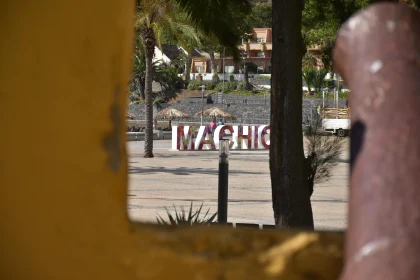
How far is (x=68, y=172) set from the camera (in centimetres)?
197

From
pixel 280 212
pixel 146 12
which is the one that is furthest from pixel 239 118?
pixel 280 212

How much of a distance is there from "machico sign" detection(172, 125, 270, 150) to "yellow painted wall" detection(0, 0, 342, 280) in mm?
31715

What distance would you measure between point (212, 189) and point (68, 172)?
53.1 ft

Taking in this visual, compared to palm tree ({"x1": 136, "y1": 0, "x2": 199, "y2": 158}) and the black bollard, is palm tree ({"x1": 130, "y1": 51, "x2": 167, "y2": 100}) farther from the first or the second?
the black bollard

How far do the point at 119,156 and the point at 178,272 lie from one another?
1.09ft

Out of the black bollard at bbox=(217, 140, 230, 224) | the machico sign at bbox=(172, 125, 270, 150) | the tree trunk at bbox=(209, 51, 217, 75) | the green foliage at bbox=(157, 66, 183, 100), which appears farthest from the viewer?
the tree trunk at bbox=(209, 51, 217, 75)

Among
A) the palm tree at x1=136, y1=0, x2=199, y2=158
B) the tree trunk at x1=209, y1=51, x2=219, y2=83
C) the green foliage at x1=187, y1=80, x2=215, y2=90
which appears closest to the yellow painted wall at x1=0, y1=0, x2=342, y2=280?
the palm tree at x1=136, y1=0, x2=199, y2=158

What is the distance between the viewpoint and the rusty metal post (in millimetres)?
1688

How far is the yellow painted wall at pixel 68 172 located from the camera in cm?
Result: 196

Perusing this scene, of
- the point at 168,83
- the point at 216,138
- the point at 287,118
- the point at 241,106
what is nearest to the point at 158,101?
the point at 241,106

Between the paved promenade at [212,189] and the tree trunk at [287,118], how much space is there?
1834 mm

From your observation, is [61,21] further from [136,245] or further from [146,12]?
[146,12]

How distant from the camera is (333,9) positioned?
11641mm

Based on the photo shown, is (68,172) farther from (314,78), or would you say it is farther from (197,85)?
(197,85)
